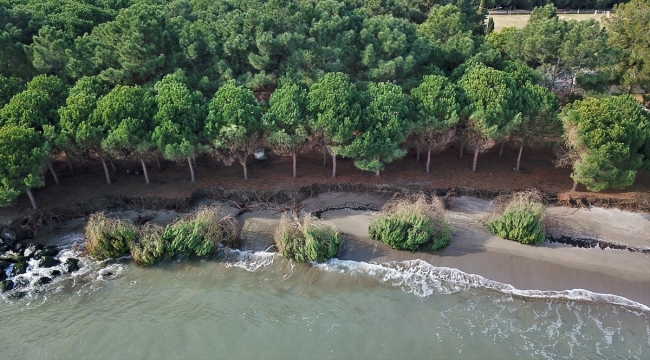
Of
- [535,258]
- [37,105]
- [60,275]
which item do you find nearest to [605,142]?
[535,258]

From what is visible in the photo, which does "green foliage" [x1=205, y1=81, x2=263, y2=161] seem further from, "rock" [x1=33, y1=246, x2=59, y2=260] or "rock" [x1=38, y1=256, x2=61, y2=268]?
"rock" [x1=38, y1=256, x2=61, y2=268]

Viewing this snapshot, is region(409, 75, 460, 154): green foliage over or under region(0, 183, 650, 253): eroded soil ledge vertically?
over

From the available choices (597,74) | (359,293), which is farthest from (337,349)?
(597,74)

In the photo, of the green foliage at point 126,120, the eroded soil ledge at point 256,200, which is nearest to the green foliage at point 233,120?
the eroded soil ledge at point 256,200

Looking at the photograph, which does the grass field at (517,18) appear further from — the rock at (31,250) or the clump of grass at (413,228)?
the rock at (31,250)

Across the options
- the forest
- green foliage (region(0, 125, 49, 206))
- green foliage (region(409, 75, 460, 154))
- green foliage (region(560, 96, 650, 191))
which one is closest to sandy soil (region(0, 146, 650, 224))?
the forest

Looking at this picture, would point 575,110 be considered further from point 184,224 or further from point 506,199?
point 184,224
